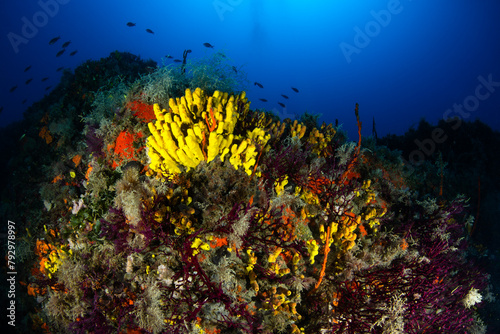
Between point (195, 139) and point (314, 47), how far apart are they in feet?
505

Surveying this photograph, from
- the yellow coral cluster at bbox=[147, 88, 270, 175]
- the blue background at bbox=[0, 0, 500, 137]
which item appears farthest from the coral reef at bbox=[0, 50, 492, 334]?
the blue background at bbox=[0, 0, 500, 137]

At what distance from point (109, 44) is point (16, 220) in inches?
5603

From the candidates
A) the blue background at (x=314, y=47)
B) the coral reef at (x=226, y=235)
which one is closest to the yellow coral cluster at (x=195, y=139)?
the coral reef at (x=226, y=235)


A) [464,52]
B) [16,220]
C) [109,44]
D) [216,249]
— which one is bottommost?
[16,220]

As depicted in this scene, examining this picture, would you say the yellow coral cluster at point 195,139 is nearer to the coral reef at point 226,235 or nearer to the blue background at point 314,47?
the coral reef at point 226,235

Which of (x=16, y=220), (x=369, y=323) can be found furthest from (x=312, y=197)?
(x=16, y=220)

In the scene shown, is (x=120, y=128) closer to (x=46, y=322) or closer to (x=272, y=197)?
(x=272, y=197)

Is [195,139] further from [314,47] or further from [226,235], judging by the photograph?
[314,47]

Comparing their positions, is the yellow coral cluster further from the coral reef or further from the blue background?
the blue background

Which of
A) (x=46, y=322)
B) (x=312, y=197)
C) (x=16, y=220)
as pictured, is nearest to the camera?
(x=312, y=197)

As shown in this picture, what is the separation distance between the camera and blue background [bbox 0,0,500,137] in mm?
89812

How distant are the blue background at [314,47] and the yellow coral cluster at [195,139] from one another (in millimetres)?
76785

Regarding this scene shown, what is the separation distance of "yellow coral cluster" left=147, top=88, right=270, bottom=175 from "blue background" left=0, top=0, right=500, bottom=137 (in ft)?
252

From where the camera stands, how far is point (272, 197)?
3117mm
